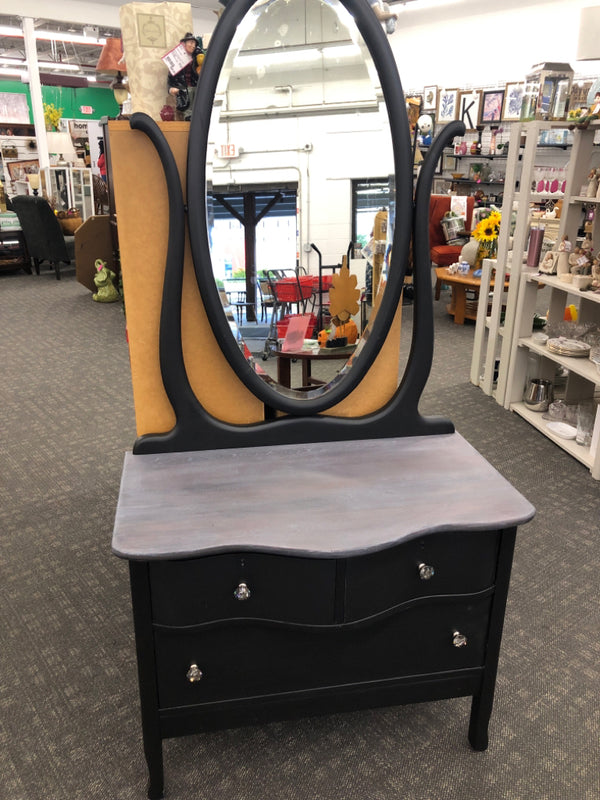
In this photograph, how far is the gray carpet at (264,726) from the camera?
1584 mm

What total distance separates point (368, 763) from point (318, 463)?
2.54 feet

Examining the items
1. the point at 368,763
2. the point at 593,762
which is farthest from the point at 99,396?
the point at 593,762

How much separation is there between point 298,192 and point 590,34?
2.28m

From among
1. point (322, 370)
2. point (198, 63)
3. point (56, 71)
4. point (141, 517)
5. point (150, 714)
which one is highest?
point (56, 71)

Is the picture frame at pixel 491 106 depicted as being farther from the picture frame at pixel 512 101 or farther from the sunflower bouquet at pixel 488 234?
the sunflower bouquet at pixel 488 234

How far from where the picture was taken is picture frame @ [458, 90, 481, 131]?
8.34 meters

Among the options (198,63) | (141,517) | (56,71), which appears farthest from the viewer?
(56,71)

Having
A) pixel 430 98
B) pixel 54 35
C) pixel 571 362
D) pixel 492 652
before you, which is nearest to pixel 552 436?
pixel 571 362

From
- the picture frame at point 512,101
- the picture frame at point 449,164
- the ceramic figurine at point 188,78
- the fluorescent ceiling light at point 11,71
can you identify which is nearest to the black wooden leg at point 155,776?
the ceramic figurine at point 188,78

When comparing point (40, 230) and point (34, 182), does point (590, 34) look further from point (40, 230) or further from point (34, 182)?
point (34, 182)

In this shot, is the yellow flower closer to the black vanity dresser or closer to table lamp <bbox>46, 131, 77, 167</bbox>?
the black vanity dresser

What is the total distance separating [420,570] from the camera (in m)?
1.41

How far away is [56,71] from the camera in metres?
16.5

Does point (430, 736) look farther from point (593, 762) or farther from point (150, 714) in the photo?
point (150, 714)
